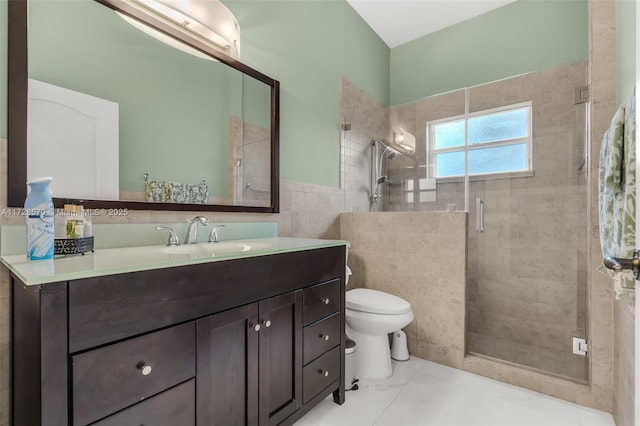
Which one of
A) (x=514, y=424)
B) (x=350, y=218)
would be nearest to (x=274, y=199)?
(x=350, y=218)

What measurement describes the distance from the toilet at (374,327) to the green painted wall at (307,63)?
3.24 feet

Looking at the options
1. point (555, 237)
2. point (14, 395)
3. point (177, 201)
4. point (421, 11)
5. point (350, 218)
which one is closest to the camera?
point (14, 395)

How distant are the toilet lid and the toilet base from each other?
0.65 ft

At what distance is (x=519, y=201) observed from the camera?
213 centimetres

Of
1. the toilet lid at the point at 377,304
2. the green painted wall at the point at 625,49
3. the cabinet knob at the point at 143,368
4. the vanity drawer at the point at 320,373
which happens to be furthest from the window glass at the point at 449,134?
the cabinet knob at the point at 143,368

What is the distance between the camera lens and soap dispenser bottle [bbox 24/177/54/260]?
0.91 meters

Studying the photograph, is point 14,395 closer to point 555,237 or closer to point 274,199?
point 274,199

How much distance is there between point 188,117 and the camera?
4.95 feet

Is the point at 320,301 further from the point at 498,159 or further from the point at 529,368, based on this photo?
→ the point at 498,159

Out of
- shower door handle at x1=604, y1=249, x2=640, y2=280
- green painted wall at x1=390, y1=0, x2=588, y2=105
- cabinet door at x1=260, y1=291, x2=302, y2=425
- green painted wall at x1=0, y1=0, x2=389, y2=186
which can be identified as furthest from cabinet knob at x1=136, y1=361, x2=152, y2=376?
green painted wall at x1=390, y1=0, x2=588, y2=105

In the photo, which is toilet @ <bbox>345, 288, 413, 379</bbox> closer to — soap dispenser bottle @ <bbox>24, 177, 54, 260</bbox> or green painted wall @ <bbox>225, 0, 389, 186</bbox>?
green painted wall @ <bbox>225, 0, 389, 186</bbox>

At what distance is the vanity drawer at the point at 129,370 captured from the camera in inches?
29.8

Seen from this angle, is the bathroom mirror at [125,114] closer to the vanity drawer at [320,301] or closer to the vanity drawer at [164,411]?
the vanity drawer at [320,301]

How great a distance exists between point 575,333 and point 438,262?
0.87 meters
